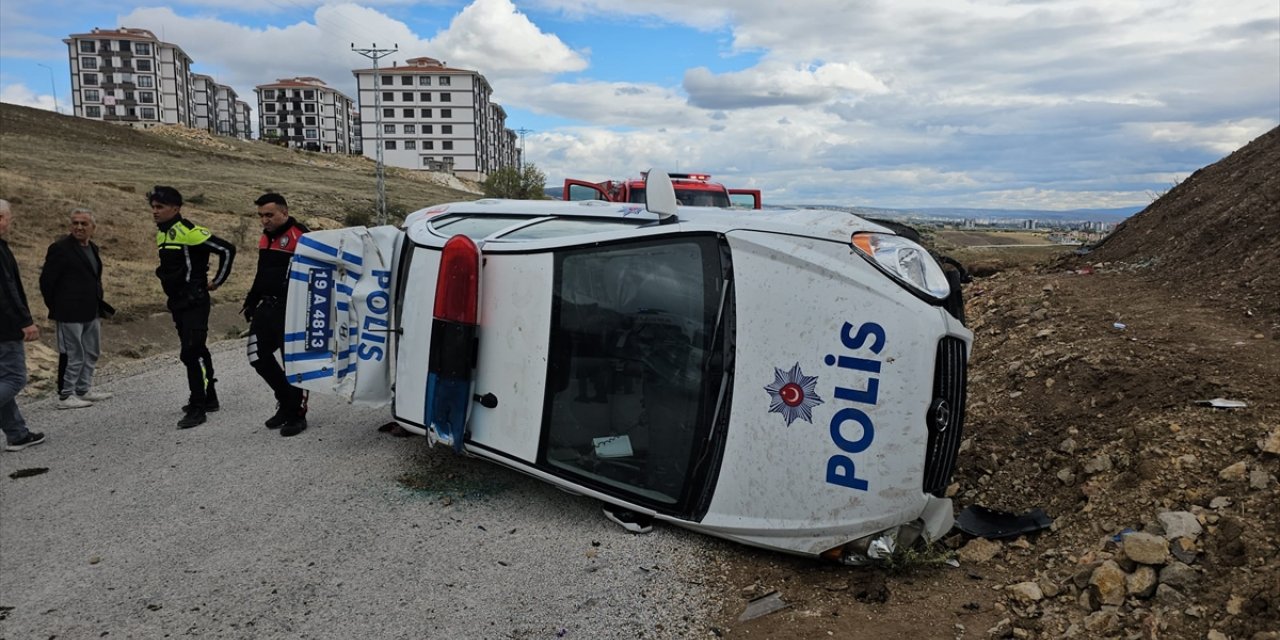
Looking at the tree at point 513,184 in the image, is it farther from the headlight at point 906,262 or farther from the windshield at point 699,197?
the headlight at point 906,262

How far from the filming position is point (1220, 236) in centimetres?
712

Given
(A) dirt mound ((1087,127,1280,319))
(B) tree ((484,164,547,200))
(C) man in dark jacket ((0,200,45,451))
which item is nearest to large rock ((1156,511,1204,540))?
(A) dirt mound ((1087,127,1280,319))

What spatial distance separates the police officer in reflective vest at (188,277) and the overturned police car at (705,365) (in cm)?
241

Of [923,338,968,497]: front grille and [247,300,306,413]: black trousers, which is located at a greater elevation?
[923,338,968,497]: front grille

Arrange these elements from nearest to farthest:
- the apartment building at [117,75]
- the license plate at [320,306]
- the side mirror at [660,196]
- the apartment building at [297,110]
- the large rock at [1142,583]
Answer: the large rock at [1142,583], the side mirror at [660,196], the license plate at [320,306], the apartment building at [117,75], the apartment building at [297,110]

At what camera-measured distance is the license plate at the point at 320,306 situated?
490 cm

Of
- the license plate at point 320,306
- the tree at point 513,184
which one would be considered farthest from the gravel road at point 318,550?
the tree at point 513,184

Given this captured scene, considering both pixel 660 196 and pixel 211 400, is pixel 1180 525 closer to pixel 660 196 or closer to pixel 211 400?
pixel 660 196

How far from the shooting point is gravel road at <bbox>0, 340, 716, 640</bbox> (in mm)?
3074

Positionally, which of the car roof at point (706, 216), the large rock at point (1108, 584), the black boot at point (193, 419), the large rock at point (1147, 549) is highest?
the car roof at point (706, 216)

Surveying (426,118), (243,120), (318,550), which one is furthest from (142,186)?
(243,120)

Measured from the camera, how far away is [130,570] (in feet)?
11.7

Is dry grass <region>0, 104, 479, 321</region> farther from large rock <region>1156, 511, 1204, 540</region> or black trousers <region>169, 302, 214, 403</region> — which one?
large rock <region>1156, 511, 1204, 540</region>

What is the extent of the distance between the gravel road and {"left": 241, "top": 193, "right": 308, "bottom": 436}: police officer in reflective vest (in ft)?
1.13
